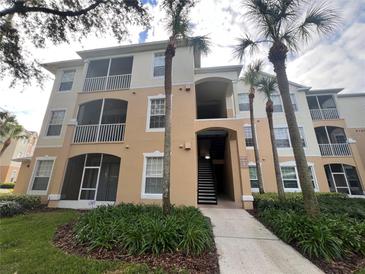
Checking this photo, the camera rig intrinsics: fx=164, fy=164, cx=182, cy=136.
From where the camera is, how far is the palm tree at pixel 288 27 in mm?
6062

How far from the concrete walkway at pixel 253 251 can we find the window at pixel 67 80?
14.3 meters

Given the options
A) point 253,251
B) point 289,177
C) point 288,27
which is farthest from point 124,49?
point 289,177

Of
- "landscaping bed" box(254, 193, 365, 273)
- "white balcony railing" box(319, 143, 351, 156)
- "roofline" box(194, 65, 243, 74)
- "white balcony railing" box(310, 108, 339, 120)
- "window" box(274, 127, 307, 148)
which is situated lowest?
"landscaping bed" box(254, 193, 365, 273)

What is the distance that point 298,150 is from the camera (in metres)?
5.86

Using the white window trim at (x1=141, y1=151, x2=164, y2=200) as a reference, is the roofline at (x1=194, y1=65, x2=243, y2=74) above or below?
above

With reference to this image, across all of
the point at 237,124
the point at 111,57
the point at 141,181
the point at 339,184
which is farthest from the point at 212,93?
the point at 339,184

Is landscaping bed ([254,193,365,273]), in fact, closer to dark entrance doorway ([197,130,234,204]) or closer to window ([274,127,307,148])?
dark entrance doorway ([197,130,234,204])

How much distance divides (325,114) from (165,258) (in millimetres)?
20100

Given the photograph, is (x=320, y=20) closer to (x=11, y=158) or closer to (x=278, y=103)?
(x=278, y=103)

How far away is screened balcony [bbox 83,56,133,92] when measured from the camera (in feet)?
37.6

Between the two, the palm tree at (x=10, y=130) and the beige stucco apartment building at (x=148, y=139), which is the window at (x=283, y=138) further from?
the palm tree at (x=10, y=130)

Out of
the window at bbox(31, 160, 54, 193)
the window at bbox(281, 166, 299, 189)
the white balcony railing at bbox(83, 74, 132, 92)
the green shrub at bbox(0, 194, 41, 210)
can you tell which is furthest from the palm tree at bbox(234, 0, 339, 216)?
the window at bbox(31, 160, 54, 193)

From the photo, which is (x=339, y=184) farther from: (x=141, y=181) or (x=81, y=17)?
(x=81, y=17)

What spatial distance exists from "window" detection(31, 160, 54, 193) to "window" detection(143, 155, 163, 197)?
22.7ft
